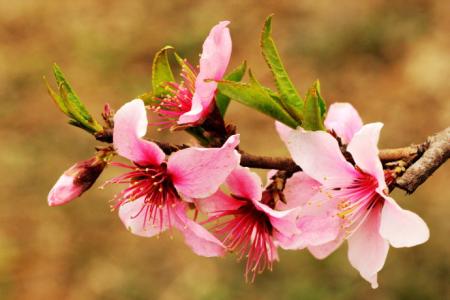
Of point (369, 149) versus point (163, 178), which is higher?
point (369, 149)

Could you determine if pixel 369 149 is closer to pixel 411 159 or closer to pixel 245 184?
Result: pixel 411 159

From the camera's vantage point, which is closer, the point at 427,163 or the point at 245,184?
the point at 427,163

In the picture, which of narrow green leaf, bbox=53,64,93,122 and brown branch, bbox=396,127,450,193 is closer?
brown branch, bbox=396,127,450,193

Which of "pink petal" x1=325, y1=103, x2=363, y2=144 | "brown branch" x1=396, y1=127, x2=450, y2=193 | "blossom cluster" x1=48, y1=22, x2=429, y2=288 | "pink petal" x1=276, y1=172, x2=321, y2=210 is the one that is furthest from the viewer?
"pink petal" x1=325, y1=103, x2=363, y2=144

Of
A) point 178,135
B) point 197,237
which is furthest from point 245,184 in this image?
point 178,135

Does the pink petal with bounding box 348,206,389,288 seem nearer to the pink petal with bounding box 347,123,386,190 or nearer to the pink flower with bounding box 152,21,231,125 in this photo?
the pink petal with bounding box 347,123,386,190

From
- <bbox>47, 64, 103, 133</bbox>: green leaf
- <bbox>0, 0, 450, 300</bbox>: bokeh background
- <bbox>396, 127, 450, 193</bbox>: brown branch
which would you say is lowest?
<bbox>0, 0, 450, 300</bbox>: bokeh background

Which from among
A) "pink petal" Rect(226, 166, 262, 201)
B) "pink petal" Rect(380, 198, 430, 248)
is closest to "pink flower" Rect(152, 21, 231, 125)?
"pink petal" Rect(226, 166, 262, 201)

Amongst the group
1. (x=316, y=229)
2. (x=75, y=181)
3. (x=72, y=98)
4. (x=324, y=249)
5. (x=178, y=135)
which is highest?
(x=72, y=98)

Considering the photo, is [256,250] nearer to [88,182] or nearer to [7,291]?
[88,182]
